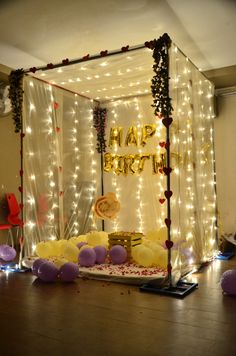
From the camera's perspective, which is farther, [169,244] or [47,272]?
[47,272]

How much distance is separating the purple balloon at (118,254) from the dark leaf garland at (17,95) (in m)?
1.94

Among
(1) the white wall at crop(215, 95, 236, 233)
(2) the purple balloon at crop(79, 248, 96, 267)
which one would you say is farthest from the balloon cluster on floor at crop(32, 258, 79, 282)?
(1) the white wall at crop(215, 95, 236, 233)

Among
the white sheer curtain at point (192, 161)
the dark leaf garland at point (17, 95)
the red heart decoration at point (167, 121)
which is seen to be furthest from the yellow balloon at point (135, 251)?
the dark leaf garland at point (17, 95)

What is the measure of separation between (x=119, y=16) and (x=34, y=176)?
234cm

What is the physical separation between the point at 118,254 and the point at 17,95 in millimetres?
2389

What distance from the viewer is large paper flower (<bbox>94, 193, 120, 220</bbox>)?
5.86 meters

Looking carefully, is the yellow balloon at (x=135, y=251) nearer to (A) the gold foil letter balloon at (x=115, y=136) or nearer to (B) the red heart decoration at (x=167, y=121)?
(B) the red heart decoration at (x=167, y=121)

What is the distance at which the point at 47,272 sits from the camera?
3.84m

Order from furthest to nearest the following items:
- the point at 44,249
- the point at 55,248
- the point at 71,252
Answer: the point at 55,248
the point at 44,249
the point at 71,252

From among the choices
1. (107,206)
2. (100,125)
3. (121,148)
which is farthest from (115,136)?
(107,206)

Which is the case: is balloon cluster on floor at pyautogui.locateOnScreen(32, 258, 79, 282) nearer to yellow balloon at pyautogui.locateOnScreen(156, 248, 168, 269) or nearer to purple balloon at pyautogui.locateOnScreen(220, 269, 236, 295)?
yellow balloon at pyautogui.locateOnScreen(156, 248, 168, 269)

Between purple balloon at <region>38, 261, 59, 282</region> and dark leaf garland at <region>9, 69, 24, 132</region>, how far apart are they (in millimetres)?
1773

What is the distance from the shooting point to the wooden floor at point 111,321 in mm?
2305

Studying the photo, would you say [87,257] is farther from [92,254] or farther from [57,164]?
[57,164]
